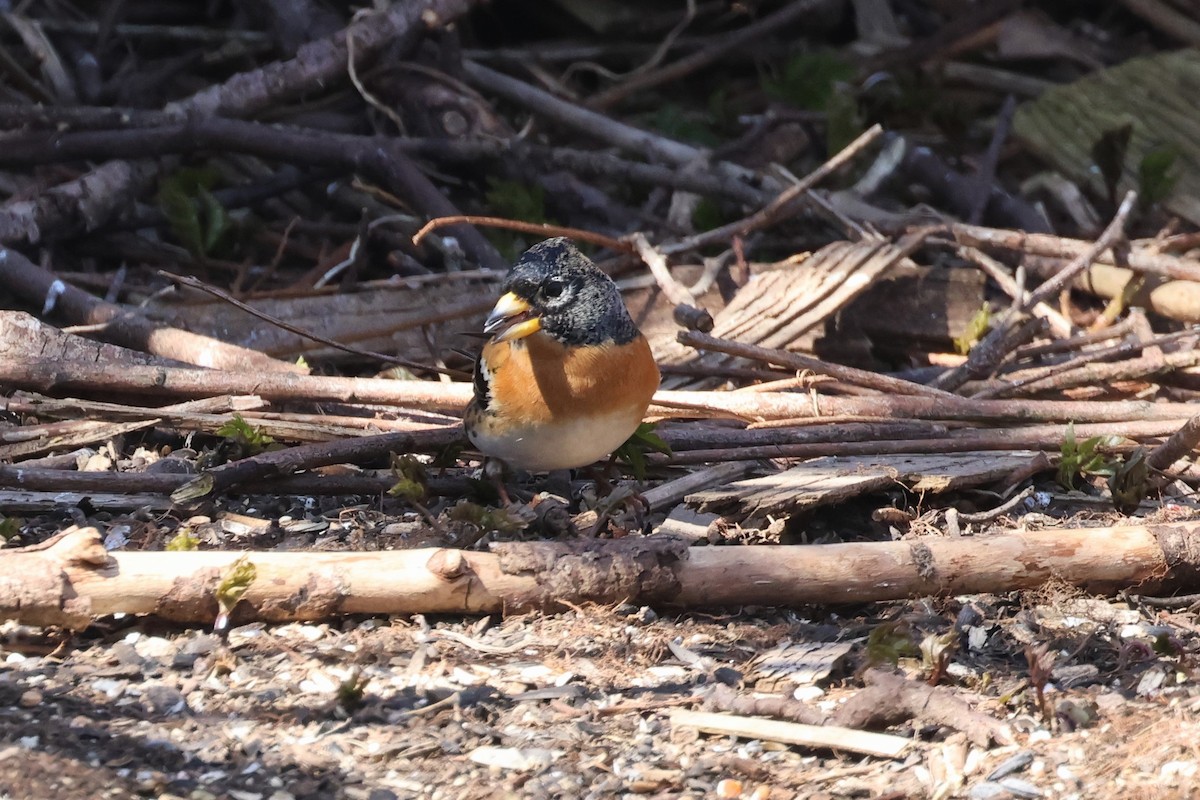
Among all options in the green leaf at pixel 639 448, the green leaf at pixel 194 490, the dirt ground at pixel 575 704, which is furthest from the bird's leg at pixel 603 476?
the green leaf at pixel 194 490

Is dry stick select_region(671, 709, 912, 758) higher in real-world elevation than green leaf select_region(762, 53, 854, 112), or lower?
lower

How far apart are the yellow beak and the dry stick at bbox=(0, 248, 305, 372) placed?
37.4 inches

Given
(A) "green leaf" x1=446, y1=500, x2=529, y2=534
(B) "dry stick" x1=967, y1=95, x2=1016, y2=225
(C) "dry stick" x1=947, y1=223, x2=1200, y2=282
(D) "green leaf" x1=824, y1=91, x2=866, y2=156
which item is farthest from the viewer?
(D) "green leaf" x1=824, y1=91, x2=866, y2=156

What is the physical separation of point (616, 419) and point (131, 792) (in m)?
1.54

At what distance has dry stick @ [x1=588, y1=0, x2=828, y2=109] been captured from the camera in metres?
6.40

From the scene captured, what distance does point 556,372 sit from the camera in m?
3.37

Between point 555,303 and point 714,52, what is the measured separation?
3.49 metres

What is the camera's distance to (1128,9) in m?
6.95

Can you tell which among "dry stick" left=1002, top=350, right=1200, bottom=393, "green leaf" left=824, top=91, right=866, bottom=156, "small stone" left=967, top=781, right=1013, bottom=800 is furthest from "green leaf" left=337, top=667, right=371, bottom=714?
"green leaf" left=824, top=91, right=866, bottom=156

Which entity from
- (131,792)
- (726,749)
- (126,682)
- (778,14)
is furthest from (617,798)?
(778,14)

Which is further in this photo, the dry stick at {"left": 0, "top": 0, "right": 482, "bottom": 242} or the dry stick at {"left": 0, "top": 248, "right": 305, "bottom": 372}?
the dry stick at {"left": 0, "top": 0, "right": 482, "bottom": 242}

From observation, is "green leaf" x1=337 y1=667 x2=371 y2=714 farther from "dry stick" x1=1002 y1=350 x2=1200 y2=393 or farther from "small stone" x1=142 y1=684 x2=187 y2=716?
"dry stick" x1=1002 y1=350 x2=1200 y2=393

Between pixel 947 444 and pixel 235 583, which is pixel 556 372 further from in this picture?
pixel 947 444

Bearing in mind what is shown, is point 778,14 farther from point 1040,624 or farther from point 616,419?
point 1040,624
